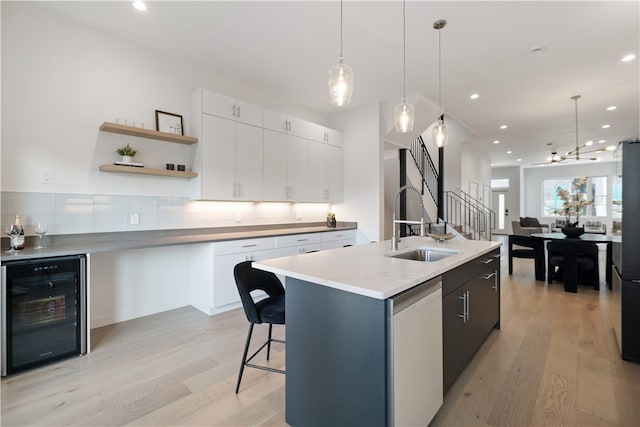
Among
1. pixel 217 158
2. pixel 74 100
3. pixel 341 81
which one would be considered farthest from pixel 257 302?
pixel 74 100

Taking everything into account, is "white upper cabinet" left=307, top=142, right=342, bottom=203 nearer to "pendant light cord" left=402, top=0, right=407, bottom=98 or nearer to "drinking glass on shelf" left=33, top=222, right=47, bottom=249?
"pendant light cord" left=402, top=0, right=407, bottom=98

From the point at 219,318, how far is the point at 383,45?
3.49 meters

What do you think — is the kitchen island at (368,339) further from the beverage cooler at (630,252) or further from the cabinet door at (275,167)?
the cabinet door at (275,167)

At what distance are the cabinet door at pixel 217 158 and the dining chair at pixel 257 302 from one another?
1696 mm

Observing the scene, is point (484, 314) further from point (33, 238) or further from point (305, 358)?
point (33, 238)

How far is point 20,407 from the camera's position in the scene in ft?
5.76

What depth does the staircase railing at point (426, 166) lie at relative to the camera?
23.6 feet

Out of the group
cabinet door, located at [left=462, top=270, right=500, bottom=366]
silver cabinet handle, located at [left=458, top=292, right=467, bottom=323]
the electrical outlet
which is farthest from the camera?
the electrical outlet

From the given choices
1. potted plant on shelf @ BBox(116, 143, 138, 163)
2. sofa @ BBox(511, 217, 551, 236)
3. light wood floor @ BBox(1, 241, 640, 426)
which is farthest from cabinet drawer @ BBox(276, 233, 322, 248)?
sofa @ BBox(511, 217, 551, 236)

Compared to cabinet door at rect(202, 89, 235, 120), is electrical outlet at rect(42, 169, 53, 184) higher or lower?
lower

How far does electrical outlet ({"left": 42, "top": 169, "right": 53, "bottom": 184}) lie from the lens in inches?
103

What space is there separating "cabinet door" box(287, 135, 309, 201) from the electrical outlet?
2.63 meters

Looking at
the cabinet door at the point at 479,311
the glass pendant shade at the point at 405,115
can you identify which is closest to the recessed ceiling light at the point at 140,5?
the glass pendant shade at the point at 405,115

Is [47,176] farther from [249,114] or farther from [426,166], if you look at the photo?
[426,166]
